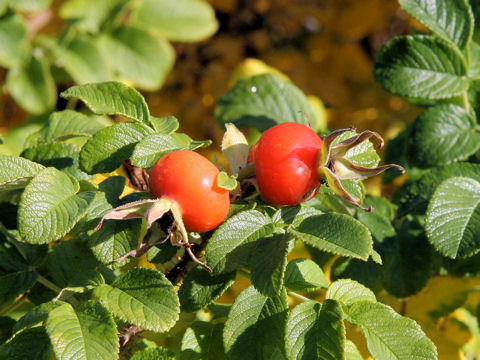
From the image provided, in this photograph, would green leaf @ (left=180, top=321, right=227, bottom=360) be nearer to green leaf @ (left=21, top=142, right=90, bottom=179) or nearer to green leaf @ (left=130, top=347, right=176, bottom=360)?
green leaf @ (left=130, top=347, right=176, bottom=360)

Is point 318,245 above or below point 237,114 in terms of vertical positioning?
above

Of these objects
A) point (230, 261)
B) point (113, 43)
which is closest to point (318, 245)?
point (230, 261)

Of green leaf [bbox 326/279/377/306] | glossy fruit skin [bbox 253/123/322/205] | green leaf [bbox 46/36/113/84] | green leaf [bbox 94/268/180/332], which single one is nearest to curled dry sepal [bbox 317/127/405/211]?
glossy fruit skin [bbox 253/123/322/205]

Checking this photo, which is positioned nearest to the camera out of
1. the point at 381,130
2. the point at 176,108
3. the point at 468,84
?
the point at 468,84

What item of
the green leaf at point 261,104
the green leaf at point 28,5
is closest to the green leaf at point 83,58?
the green leaf at point 28,5

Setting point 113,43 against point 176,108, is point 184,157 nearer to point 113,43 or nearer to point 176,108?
point 113,43

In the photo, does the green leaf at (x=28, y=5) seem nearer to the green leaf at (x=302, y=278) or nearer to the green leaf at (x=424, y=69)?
the green leaf at (x=424, y=69)

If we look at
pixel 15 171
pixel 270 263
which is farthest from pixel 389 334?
pixel 15 171

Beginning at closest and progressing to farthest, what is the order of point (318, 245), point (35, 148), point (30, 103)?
point (318, 245) → point (35, 148) → point (30, 103)
